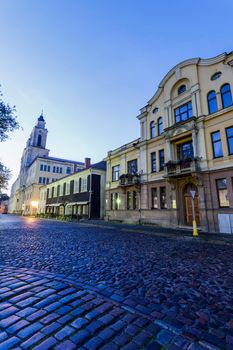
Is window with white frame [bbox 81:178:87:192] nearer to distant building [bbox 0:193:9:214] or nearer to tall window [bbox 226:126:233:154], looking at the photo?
tall window [bbox 226:126:233:154]

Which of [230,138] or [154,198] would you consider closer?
[230,138]

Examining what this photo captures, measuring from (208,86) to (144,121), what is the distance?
8.17m

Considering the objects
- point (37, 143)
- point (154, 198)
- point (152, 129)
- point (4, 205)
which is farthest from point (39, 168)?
point (4, 205)

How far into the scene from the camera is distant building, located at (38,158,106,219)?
29.3 meters

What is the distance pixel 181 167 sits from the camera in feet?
56.4

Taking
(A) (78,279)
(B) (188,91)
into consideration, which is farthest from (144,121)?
(A) (78,279)

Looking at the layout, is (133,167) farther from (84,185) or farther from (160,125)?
(84,185)

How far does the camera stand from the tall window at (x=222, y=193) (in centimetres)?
1480

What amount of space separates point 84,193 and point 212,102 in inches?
868

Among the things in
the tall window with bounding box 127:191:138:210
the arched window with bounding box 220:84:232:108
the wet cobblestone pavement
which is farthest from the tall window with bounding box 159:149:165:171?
the wet cobblestone pavement

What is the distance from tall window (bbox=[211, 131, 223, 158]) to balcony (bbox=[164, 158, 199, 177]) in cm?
172

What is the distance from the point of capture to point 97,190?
29953 mm

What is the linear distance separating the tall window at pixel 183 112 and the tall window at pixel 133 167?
724cm

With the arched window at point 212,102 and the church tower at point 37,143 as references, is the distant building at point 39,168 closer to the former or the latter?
the church tower at point 37,143
